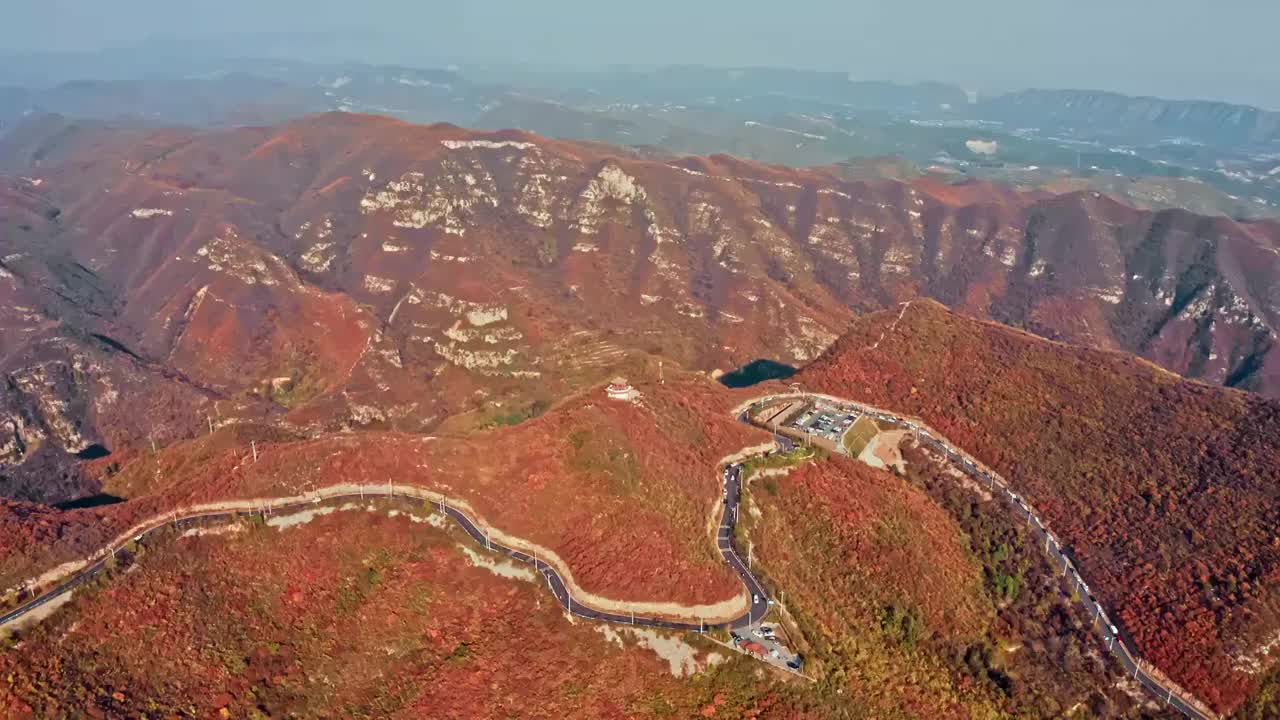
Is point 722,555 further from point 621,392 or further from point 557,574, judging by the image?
point 621,392

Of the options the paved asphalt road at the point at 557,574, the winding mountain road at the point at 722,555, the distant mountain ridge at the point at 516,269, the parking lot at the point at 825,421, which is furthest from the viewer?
the distant mountain ridge at the point at 516,269

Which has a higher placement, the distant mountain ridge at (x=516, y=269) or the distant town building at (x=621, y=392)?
the distant town building at (x=621, y=392)

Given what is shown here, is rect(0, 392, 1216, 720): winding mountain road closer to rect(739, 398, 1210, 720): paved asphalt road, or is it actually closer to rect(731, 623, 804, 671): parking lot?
rect(739, 398, 1210, 720): paved asphalt road

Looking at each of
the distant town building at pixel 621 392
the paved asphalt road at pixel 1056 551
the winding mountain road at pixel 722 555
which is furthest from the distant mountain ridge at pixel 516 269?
the winding mountain road at pixel 722 555

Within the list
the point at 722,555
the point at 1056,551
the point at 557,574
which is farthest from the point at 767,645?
the point at 1056,551

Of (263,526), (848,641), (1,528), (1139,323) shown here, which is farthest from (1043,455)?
(1139,323)

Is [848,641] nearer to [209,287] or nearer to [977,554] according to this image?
[977,554]

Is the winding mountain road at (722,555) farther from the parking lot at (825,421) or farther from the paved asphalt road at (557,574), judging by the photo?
the parking lot at (825,421)

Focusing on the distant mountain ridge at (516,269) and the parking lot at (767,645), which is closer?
the parking lot at (767,645)

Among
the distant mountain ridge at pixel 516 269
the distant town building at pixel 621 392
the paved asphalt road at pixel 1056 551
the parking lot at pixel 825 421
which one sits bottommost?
the distant mountain ridge at pixel 516 269
